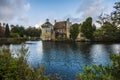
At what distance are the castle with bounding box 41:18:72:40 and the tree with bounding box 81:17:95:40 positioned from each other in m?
13.4

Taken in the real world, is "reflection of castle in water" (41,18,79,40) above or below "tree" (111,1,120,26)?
above

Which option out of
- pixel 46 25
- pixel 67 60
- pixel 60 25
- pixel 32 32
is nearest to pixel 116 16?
pixel 67 60

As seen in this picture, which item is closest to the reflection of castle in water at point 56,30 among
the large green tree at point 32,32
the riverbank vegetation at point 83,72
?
the large green tree at point 32,32

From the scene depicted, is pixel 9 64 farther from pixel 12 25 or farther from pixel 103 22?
pixel 12 25

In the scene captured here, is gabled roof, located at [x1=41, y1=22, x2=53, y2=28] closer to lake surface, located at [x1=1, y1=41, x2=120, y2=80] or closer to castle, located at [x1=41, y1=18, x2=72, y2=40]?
castle, located at [x1=41, y1=18, x2=72, y2=40]

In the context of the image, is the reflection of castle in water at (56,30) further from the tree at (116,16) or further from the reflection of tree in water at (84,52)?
the tree at (116,16)

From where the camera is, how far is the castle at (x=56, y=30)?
104750 millimetres

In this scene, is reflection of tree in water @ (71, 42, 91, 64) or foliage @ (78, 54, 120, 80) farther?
reflection of tree in water @ (71, 42, 91, 64)

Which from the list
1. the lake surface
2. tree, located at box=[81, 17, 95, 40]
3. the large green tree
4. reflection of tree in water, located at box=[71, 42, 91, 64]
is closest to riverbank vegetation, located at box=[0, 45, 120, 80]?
the lake surface

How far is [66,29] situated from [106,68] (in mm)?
101067

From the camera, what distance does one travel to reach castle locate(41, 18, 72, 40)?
344 feet

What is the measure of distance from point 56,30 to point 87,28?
74.8 feet

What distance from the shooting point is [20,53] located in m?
7.51

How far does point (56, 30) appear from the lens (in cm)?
10819
